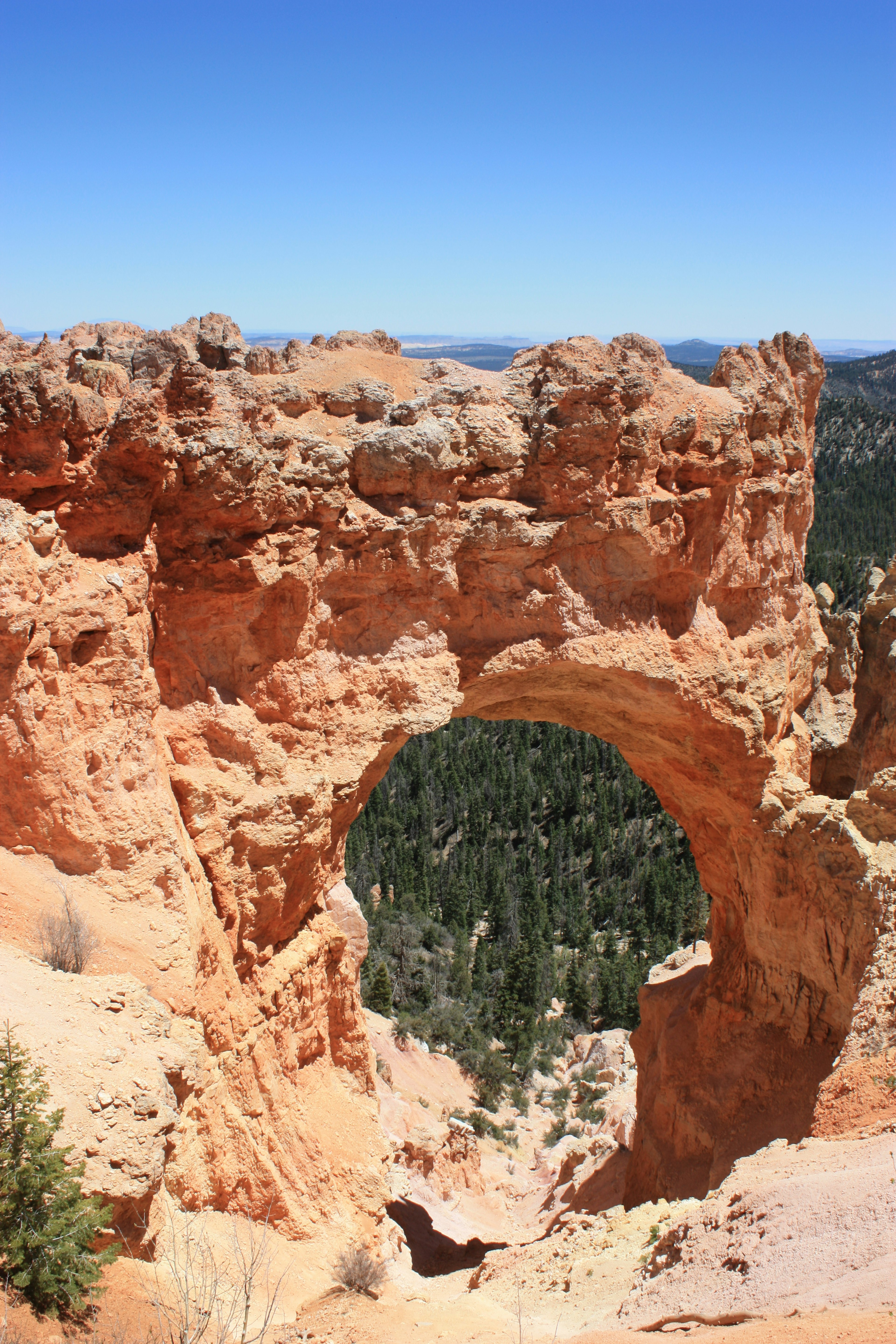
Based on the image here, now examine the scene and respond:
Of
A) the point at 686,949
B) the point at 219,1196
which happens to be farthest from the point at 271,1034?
the point at 686,949

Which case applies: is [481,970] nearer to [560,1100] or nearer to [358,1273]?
[560,1100]

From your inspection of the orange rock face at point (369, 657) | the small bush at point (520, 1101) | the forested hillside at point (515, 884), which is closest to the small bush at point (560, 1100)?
the small bush at point (520, 1101)

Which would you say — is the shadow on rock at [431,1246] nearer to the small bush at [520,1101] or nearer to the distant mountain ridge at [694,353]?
the small bush at [520,1101]

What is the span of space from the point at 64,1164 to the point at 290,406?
6.92m

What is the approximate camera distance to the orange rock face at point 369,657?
25.6 ft

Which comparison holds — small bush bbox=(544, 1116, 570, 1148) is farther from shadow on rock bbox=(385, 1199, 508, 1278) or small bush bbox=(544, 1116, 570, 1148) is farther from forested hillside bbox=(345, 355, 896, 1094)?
shadow on rock bbox=(385, 1199, 508, 1278)

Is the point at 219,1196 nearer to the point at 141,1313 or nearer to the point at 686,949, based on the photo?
the point at 141,1313

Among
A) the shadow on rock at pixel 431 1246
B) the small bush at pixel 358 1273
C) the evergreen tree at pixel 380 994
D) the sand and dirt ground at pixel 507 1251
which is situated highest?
the sand and dirt ground at pixel 507 1251

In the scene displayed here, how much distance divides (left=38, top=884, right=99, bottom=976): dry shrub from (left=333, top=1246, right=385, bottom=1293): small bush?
13.6ft

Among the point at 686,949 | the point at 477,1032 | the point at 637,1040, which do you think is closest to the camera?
the point at 637,1040

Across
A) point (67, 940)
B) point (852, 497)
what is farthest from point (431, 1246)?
point (852, 497)

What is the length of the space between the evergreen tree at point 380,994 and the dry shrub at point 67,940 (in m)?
15.7

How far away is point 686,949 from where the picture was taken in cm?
1917

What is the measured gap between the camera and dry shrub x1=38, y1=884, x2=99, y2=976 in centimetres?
695
